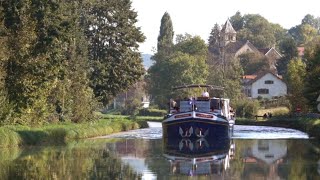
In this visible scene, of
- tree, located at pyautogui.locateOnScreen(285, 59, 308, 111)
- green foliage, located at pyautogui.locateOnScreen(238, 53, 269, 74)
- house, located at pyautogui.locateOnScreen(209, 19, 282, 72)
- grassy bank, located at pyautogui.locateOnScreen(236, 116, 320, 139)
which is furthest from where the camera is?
house, located at pyautogui.locateOnScreen(209, 19, 282, 72)

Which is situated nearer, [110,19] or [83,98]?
[83,98]

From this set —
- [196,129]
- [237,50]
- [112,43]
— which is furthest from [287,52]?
[196,129]

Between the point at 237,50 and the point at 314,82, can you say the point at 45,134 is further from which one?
the point at 237,50

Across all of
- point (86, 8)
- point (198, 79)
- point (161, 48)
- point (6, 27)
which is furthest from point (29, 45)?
point (161, 48)

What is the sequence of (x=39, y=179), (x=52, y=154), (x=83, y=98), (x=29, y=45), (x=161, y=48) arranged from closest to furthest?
(x=39, y=179) → (x=52, y=154) → (x=29, y=45) → (x=83, y=98) → (x=161, y=48)

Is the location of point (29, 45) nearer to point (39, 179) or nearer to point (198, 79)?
point (39, 179)

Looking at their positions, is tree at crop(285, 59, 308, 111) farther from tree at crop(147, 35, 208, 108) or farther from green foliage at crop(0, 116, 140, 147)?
tree at crop(147, 35, 208, 108)

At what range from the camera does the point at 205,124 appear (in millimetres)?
44812

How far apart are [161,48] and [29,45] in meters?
102

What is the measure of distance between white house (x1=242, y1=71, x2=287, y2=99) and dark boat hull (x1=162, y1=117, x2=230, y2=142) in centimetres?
9729

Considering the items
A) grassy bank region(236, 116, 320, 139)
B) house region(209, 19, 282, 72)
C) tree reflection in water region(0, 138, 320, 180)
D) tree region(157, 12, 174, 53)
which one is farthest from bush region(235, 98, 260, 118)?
tree reflection in water region(0, 138, 320, 180)

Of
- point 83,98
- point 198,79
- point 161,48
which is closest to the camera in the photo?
point 83,98


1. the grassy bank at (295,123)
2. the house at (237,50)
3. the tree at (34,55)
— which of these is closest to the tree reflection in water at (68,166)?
the tree at (34,55)

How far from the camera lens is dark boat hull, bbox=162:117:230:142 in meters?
44.6
